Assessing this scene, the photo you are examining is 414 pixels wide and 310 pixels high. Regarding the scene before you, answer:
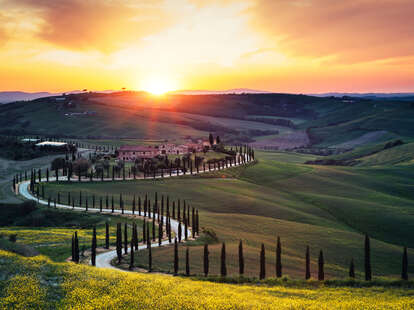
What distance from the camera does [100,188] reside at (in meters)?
124

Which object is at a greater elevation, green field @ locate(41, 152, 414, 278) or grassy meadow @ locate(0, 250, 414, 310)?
grassy meadow @ locate(0, 250, 414, 310)

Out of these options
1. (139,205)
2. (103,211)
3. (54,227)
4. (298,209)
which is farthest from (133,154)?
(54,227)

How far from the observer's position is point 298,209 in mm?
112812

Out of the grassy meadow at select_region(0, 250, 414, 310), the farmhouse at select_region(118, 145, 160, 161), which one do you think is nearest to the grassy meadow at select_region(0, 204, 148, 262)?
the grassy meadow at select_region(0, 250, 414, 310)

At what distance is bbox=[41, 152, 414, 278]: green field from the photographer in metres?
75.3

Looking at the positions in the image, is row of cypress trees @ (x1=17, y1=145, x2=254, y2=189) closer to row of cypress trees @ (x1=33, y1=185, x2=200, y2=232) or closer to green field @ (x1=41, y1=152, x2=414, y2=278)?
green field @ (x1=41, y1=152, x2=414, y2=278)

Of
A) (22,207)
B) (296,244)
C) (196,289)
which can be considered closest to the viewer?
(196,289)

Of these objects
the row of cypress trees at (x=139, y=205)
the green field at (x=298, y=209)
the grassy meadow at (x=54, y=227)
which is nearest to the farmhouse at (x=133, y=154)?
the green field at (x=298, y=209)

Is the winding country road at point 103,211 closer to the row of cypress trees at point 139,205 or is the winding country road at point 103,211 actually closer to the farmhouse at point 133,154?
the row of cypress trees at point 139,205

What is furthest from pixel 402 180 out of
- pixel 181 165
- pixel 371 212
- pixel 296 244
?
pixel 296 244

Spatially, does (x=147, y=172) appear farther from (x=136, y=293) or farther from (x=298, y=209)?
(x=136, y=293)

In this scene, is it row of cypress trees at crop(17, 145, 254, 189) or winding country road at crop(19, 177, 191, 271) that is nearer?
winding country road at crop(19, 177, 191, 271)

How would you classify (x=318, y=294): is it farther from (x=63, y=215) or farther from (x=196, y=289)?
(x=63, y=215)

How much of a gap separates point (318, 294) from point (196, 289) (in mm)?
13699
